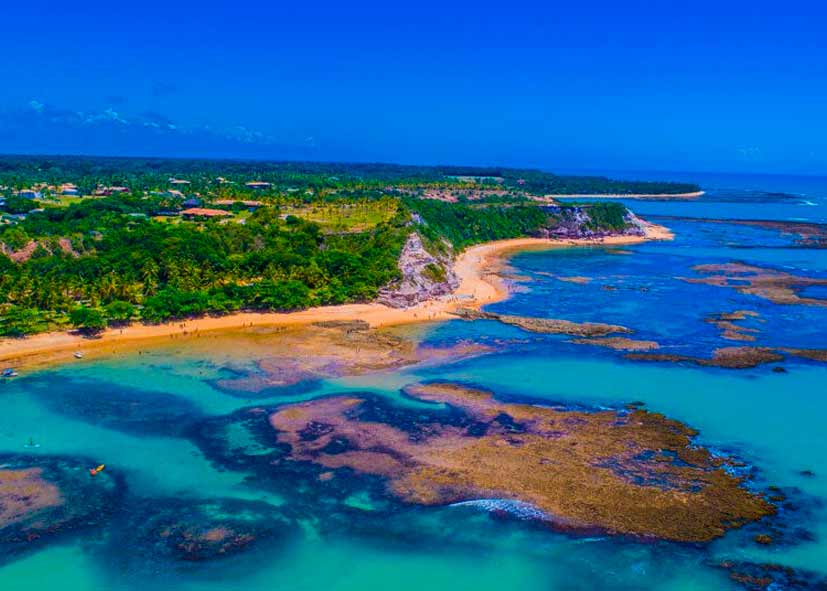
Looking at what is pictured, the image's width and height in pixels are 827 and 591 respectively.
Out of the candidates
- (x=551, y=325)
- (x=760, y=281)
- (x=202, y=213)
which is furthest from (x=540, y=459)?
(x=202, y=213)

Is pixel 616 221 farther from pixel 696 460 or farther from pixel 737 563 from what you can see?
pixel 737 563

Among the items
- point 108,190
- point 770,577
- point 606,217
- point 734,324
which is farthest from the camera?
point 606,217

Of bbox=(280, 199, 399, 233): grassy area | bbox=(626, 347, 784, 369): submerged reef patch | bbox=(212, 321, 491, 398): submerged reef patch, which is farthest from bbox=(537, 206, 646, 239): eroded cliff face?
bbox=(212, 321, 491, 398): submerged reef patch

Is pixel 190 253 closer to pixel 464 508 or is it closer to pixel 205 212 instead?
pixel 205 212

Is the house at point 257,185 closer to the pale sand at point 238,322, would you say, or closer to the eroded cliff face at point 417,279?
the pale sand at point 238,322

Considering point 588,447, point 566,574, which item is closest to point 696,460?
point 588,447
